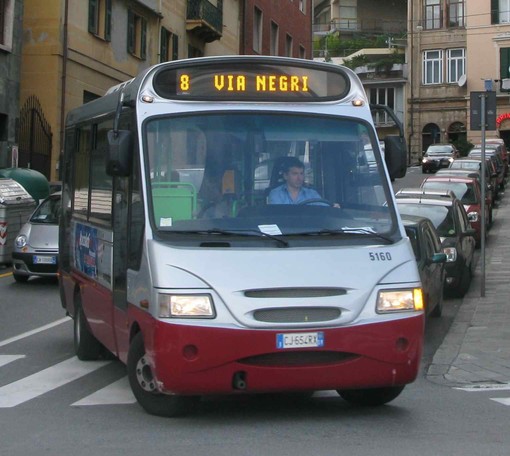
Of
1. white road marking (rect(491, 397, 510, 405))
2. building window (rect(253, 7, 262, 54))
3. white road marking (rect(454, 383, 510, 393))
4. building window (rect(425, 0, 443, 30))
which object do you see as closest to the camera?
white road marking (rect(491, 397, 510, 405))

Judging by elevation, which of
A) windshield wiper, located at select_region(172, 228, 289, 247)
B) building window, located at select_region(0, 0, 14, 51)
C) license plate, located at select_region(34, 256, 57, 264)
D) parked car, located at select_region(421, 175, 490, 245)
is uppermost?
building window, located at select_region(0, 0, 14, 51)

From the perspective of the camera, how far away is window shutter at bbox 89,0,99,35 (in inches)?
1319

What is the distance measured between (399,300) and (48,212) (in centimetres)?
1312

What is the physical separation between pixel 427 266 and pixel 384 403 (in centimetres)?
548

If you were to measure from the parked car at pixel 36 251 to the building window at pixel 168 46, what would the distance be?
2165cm

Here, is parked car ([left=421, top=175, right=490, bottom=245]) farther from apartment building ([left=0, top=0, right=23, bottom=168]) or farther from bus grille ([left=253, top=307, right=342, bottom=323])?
bus grille ([left=253, top=307, right=342, bottom=323])

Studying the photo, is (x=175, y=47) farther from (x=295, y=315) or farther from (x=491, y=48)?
(x=491, y=48)

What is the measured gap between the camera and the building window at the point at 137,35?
122 feet

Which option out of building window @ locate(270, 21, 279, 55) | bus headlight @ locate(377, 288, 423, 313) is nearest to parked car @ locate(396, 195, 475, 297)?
bus headlight @ locate(377, 288, 423, 313)

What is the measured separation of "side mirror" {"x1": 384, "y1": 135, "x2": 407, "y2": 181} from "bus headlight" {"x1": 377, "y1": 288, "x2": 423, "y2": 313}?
1387 mm

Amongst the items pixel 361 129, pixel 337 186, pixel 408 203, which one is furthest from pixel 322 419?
pixel 408 203

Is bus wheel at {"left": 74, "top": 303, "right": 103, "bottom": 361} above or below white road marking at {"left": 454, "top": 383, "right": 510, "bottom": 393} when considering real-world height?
above

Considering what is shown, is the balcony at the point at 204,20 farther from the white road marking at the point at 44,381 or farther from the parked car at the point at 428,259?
the white road marking at the point at 44,381

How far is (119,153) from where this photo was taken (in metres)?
8.04
